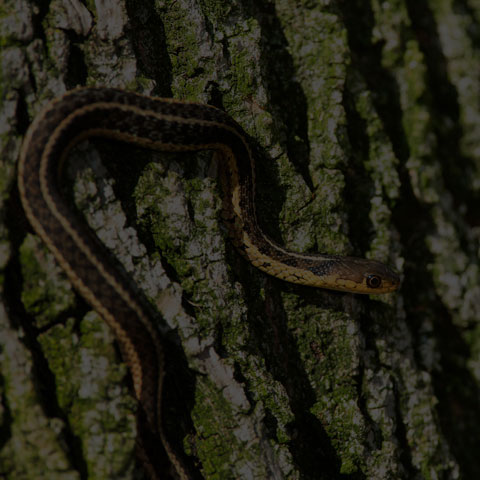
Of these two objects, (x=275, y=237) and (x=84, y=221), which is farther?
(x=275, y=237)

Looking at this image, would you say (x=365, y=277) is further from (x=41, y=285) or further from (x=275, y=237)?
(x=41, y=285)

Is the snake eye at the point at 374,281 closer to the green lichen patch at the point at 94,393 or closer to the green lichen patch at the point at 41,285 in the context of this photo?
the green lichen patch at the point at 94,393

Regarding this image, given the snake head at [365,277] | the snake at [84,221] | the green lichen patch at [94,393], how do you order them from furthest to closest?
the snake head at [365,277]
the snake at [84,221]
the green lichen patch at [94,393]

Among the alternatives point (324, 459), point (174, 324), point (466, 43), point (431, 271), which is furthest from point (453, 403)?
point (466, 43)

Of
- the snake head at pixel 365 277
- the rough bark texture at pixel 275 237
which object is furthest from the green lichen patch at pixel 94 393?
the snake head at pixel 365 277

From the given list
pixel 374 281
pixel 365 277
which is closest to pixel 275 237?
pixel 365 277

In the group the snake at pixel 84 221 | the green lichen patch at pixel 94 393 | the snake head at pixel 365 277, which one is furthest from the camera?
the snake head at pixel 365 277

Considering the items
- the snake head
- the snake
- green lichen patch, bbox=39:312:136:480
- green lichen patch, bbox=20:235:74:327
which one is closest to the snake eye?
the snake head
